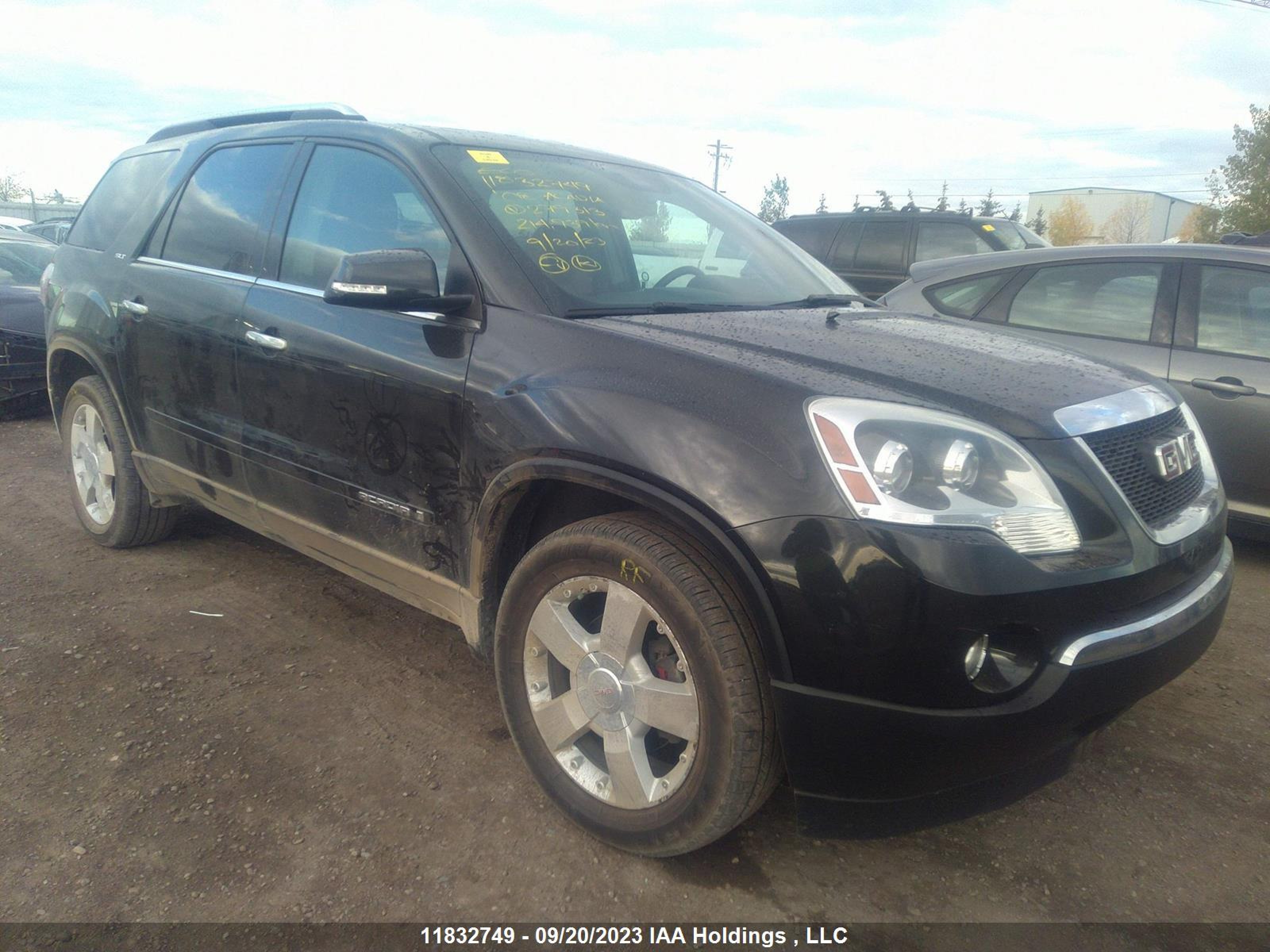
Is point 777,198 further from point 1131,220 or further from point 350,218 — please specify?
point 350,218

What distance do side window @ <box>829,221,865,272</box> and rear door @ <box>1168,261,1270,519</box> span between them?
518 cm

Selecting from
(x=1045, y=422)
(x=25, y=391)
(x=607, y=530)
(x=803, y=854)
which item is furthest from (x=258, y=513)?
(x=25, y=391)

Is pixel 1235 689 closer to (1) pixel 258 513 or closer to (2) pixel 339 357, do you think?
(2) pixel 339 357

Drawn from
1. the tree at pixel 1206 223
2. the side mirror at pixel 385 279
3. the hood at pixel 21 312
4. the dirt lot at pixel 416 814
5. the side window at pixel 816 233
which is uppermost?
the side mirror at pixel 385 279

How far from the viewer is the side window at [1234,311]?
418 centimetres

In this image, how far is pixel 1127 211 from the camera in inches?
2702

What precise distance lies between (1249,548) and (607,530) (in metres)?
3.98

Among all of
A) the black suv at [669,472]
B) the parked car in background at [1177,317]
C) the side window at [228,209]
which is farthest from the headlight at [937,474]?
the side window at [228,209]

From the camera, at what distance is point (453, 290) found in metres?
2.46

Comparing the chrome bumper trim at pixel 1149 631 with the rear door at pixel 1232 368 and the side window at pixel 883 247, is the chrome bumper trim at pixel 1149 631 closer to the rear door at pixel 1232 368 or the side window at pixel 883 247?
the rear door at pixel 1232 368

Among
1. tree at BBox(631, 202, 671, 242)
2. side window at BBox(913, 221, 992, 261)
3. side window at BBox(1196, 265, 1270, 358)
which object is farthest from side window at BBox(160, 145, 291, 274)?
side window at BBox(913, 221, 992, 261)

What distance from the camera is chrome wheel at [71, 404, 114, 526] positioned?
4145 mm

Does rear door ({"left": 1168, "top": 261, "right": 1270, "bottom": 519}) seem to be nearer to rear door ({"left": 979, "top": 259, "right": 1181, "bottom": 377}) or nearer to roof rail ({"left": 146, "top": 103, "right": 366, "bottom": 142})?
rear door ({"left": 979, "top": 259, "right": 1181, "bottom": 377})

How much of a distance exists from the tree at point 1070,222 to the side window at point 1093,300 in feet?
212
